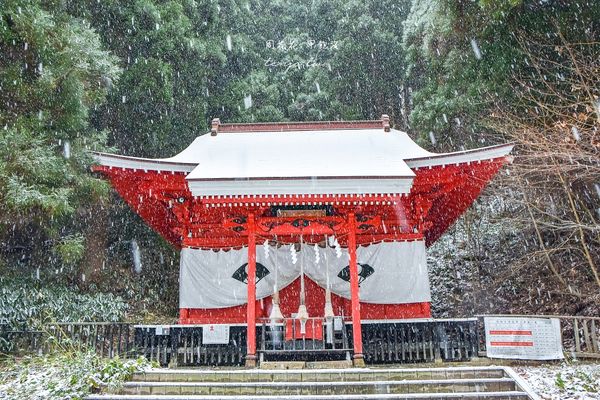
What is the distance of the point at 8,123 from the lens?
31.5 feet

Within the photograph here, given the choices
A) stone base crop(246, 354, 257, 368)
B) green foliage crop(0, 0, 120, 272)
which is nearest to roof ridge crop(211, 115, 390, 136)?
green foliage crop(0, 0, 120, 272)

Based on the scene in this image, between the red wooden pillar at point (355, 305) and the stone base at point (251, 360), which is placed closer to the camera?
the stone base at point (251, 360)

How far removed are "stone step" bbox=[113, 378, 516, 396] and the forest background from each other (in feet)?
9.48

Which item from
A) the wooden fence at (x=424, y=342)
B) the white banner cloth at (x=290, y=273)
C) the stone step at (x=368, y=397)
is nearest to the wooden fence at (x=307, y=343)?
the wooden fence at (x=424, y=342)

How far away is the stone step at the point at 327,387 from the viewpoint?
6.01 m

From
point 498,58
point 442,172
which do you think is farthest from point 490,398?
point 498,58

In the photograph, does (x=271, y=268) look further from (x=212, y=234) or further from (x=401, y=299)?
(x=401, y=299)

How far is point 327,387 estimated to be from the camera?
6.09m

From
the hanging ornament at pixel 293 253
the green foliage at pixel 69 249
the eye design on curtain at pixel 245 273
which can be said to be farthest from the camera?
the eye design on curtain at pixel 245 273

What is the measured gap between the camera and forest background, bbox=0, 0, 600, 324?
9.61 metres

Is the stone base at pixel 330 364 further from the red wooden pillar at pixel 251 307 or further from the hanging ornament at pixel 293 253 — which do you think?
the hanging ornament at pixel 293 253

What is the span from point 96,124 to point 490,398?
12.8 meters

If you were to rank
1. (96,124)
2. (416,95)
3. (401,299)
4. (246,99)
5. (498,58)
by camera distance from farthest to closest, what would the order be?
1. (246,99)
2. (416,95)
3. (96,124)
4. (498,58)
5. (401,299)

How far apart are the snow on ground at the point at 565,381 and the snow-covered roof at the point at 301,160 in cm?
303
